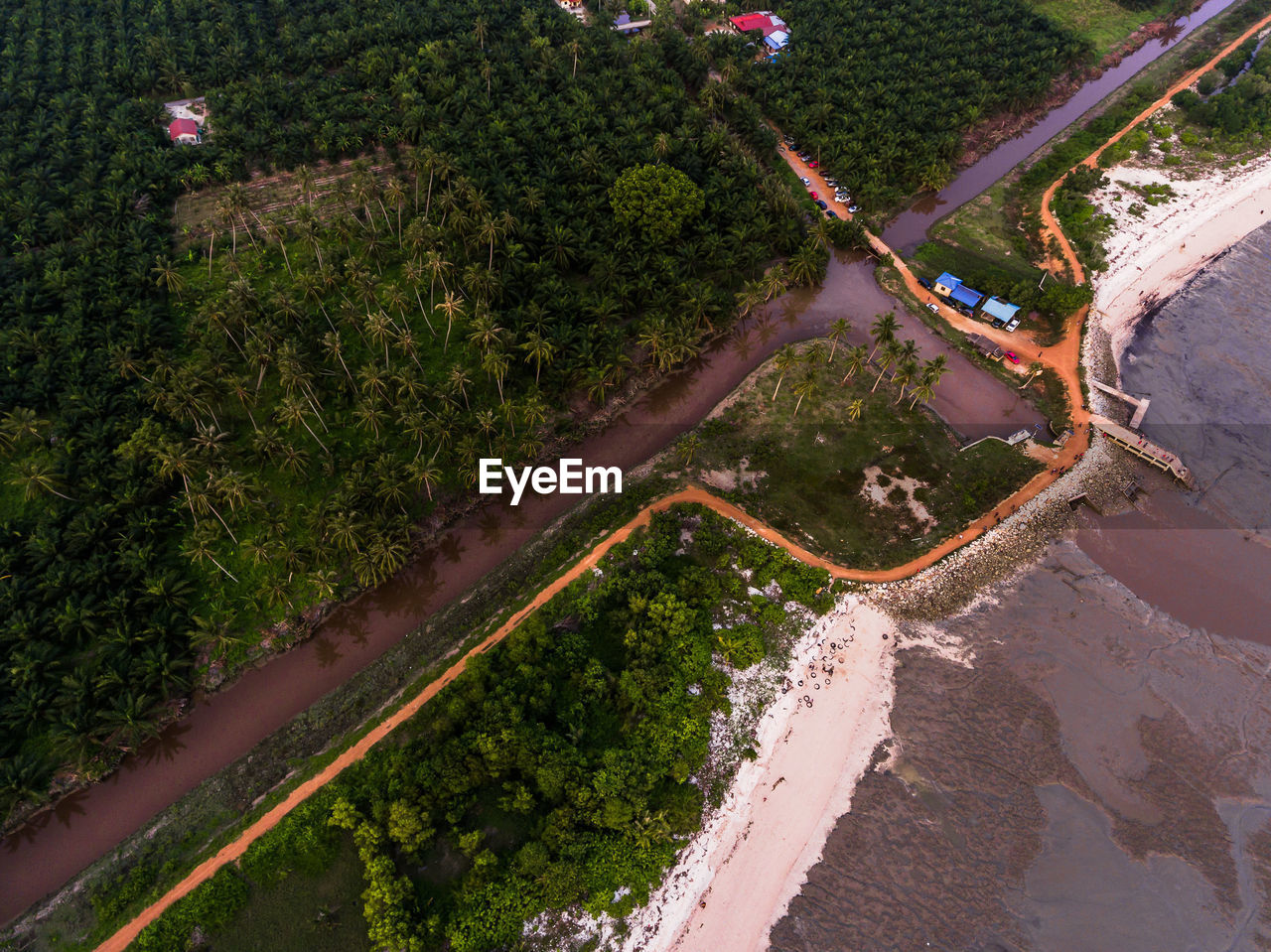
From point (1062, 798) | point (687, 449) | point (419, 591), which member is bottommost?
point (419, 591)

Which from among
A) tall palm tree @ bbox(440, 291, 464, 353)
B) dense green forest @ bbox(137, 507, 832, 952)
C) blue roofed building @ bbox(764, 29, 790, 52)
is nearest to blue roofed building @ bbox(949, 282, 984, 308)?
dense green forest @ bbox(137, 507, 832, 952)

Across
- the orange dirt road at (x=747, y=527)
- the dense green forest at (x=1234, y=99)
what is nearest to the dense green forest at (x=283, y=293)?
the orange dirt road at (x=747, y=527)

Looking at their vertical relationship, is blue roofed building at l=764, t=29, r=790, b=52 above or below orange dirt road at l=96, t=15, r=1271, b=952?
above

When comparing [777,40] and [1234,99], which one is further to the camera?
[777,40]

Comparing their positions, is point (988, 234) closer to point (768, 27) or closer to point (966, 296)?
point (966, 296)

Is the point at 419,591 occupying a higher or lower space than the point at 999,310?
lower

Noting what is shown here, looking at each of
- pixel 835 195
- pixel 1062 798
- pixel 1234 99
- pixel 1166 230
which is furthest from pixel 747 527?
pixel 1234 99

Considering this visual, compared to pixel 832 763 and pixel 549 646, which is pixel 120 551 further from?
pixel 832 763

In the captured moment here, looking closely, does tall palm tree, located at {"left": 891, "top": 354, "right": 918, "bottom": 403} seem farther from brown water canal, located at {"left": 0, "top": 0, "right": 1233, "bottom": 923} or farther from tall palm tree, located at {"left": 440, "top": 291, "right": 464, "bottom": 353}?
tall palm tree, located at {"left": 440, "top": 291, "right": 464, "bottom": 353}
